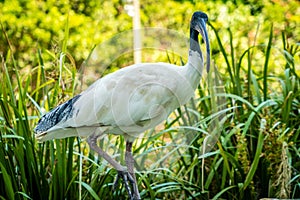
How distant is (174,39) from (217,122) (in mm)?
560

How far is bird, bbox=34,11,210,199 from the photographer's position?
5.70ft

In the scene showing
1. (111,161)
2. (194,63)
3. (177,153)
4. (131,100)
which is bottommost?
(177,153)

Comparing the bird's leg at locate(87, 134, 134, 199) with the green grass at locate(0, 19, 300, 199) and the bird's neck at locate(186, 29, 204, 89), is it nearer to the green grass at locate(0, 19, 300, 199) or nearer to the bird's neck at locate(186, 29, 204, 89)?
the green grass at locate(0, 19, 300, 199)

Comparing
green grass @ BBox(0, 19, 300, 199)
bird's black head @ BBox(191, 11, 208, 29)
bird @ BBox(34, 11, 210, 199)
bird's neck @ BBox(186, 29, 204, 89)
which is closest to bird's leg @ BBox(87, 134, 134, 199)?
bird @ BBox(34, 11, 210, 199)

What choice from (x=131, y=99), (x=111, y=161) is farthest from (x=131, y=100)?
(x=111, y=161)

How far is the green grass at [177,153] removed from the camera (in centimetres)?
224

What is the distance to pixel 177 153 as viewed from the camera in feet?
8.01

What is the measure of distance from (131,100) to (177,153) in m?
0.73

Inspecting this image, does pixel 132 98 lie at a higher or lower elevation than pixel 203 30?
lower

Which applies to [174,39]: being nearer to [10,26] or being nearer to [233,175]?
[233,175]

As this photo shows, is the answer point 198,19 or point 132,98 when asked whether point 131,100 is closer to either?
point 132,98

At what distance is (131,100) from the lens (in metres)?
1.76

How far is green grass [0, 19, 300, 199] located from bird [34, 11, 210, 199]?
24 centimetres

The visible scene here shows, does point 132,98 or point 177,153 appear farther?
point 177,153
